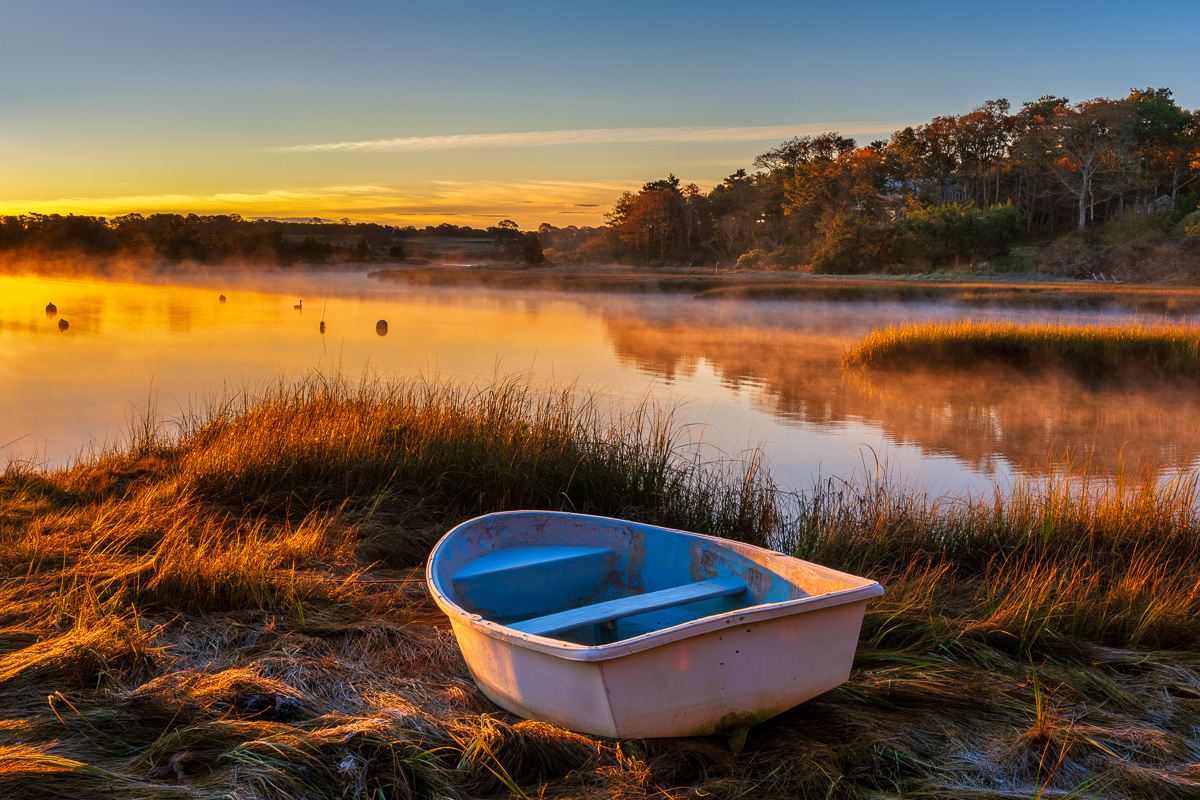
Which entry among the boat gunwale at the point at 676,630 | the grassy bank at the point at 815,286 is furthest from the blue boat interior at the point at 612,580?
the grassy bank at the point at 815,286

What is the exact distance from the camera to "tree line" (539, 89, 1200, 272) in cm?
4356

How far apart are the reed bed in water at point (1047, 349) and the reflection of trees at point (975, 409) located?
1.82 feet

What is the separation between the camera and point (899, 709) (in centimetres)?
355

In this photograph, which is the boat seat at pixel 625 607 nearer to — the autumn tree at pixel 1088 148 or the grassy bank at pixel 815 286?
the grassy bank at pixel 815 286

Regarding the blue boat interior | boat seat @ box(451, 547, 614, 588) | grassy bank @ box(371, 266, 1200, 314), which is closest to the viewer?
the blue boat interior

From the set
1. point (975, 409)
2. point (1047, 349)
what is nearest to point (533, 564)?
point (975, 409)

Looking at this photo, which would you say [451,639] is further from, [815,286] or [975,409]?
[815,286]

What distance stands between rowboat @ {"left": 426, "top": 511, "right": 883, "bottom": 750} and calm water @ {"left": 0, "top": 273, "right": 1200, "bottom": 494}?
4284 millimetres

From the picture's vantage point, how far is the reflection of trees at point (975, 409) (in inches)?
446

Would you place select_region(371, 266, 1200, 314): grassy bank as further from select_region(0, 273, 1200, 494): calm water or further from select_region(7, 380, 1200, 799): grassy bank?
select_region(7, 380, 1200, 799): grassy bank

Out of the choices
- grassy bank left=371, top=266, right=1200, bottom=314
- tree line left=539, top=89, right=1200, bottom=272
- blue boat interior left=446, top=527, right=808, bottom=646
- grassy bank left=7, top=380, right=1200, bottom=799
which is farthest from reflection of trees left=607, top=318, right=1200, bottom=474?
tree line left=539, top=89, right=1200, bottom=272

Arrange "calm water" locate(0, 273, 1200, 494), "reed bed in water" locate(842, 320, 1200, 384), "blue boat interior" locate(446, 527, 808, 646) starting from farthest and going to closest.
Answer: "reed bed in water" locate(842, 320, 1200, 384), "calm water" locate(0, 273, 1200, 494), "blue boat interior" locate(446, 527, 808, 646)

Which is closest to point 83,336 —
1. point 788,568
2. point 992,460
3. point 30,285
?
point 992,460

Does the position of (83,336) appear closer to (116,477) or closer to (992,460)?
(116,477)
